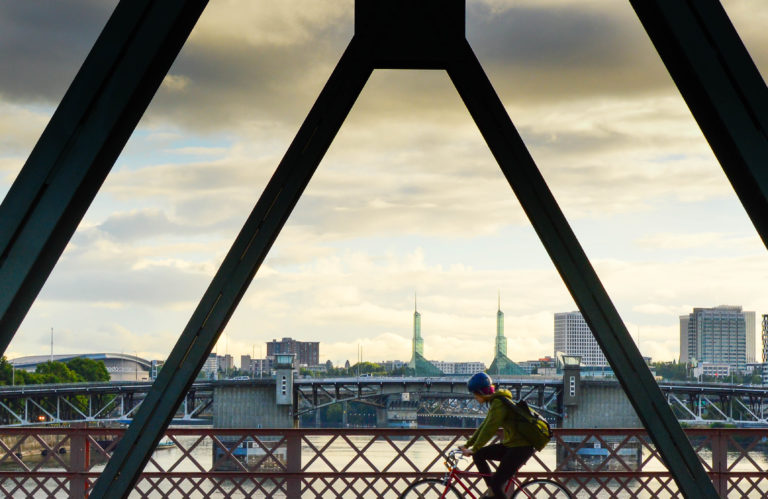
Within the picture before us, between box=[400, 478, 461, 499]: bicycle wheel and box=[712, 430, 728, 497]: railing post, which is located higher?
box=[712, 430, 728, 497]: railing post

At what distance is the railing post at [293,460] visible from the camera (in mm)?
10109

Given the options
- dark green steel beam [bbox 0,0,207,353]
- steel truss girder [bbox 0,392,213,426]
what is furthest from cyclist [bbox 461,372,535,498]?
steel truss girder [bbox 0,392,213,426]

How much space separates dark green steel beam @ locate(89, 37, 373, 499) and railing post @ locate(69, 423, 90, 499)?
20.4 ft

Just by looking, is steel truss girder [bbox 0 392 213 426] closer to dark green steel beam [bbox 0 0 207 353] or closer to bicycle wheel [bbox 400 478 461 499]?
bicycle wheel [bbox 400 478 461 499]

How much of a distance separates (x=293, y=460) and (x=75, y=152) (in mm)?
7943

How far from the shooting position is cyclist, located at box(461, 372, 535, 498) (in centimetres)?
687

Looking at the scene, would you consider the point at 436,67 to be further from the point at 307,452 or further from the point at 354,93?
the point at 307,452

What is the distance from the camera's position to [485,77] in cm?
440

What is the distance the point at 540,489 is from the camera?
842 centimetres

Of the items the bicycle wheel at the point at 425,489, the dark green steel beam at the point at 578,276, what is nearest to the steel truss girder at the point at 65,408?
the bicycle wheel at the point at 425,489

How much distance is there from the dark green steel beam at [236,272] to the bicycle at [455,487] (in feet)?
11.8

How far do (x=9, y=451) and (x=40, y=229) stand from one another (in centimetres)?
931

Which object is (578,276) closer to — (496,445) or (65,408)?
(496,445)

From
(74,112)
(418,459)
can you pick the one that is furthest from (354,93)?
(418,459)
